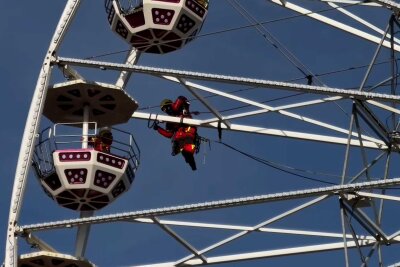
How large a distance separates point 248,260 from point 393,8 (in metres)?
4.55

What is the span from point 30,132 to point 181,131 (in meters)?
3.64

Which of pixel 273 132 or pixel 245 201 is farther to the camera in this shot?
pixel 273 132

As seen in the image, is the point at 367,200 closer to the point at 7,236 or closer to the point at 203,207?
the point at 203,207

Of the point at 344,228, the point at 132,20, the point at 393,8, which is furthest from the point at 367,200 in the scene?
the point at 132,20

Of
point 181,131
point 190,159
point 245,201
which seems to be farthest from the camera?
point 190,159

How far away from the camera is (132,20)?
31203 millimetres

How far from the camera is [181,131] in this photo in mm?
30344

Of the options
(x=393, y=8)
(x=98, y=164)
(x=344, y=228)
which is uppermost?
(x=393, y=8)

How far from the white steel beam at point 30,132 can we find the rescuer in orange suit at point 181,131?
2.65 metres

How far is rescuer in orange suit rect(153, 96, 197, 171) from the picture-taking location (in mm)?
30297

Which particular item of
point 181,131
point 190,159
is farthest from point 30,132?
point 190,159

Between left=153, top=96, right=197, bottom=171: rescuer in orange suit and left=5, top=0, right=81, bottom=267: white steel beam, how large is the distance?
2650mm

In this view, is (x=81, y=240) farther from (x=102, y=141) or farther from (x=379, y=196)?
(x=379, y=196)

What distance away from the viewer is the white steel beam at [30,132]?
26.5 meters
